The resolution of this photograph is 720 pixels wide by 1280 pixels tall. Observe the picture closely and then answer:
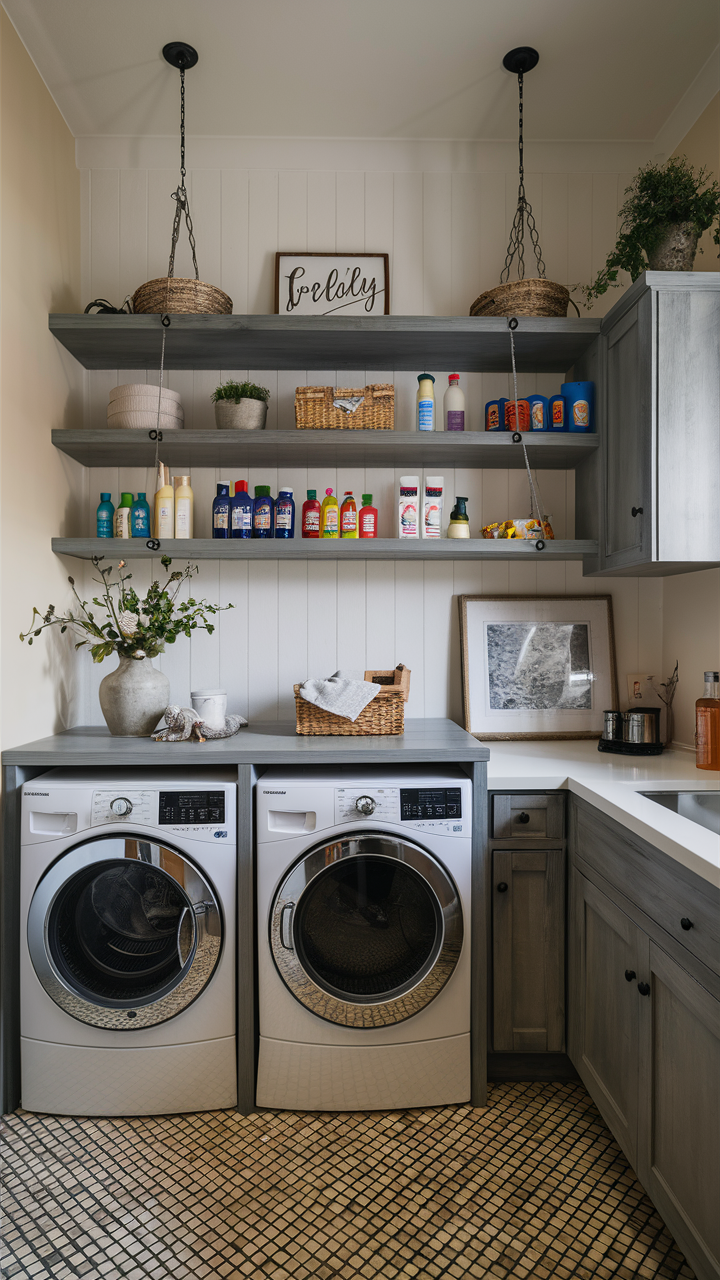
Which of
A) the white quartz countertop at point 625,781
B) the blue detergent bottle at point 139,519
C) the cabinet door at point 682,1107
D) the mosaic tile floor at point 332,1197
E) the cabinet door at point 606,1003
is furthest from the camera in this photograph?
the blue detergent bottle at point 139,519

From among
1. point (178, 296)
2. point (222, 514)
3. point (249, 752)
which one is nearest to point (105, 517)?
point (222, 514)

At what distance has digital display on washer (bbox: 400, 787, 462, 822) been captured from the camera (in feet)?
6.28

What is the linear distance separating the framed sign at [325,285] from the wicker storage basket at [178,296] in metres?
0.36

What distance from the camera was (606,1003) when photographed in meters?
1.76

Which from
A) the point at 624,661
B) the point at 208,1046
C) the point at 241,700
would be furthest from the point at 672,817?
the point at 241,700

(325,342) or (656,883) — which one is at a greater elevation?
(325,342)

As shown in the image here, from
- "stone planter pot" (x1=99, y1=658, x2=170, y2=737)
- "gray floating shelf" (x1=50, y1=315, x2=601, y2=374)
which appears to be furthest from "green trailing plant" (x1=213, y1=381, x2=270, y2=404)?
"stone planter pot" (x1=99, y1=658, x2=170, y2=737)

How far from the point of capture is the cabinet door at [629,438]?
1987 millimetres

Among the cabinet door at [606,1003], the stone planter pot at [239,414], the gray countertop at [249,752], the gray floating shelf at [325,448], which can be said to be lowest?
the cabinet door at [606,1003]

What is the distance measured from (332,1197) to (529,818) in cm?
103

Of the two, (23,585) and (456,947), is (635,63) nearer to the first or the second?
(23,585)

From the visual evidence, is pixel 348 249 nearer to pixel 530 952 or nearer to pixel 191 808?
pixel 191 808

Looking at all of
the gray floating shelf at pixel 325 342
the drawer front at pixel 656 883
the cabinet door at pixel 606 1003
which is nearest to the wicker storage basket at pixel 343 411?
the gray floating shelf at pixel 325 342

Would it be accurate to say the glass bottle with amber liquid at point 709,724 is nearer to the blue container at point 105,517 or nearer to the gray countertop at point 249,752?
the gray countertop at point 249,752
